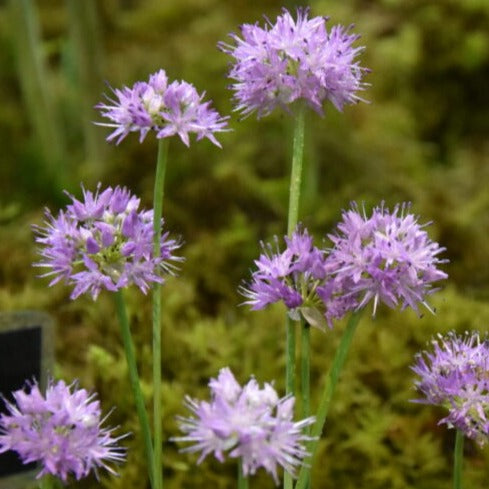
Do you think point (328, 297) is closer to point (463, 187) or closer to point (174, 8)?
point (463, 187)

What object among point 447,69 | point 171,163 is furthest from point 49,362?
point 447,69

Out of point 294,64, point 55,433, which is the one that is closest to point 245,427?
point 55,433

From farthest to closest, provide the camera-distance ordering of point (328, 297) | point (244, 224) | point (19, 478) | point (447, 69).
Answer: point (447, 69) → point (244, 224) → point (19, 478) → point (328, 297)

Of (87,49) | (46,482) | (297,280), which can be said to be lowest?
(46,482)

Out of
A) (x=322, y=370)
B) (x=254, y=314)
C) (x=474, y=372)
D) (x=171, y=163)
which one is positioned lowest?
(x=474, y=372)

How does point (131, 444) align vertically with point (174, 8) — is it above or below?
below

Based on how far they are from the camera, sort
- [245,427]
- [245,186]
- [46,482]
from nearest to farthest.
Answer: [245,427], [46,482], [245,186]

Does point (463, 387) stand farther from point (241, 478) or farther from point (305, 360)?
point (241, 478)
